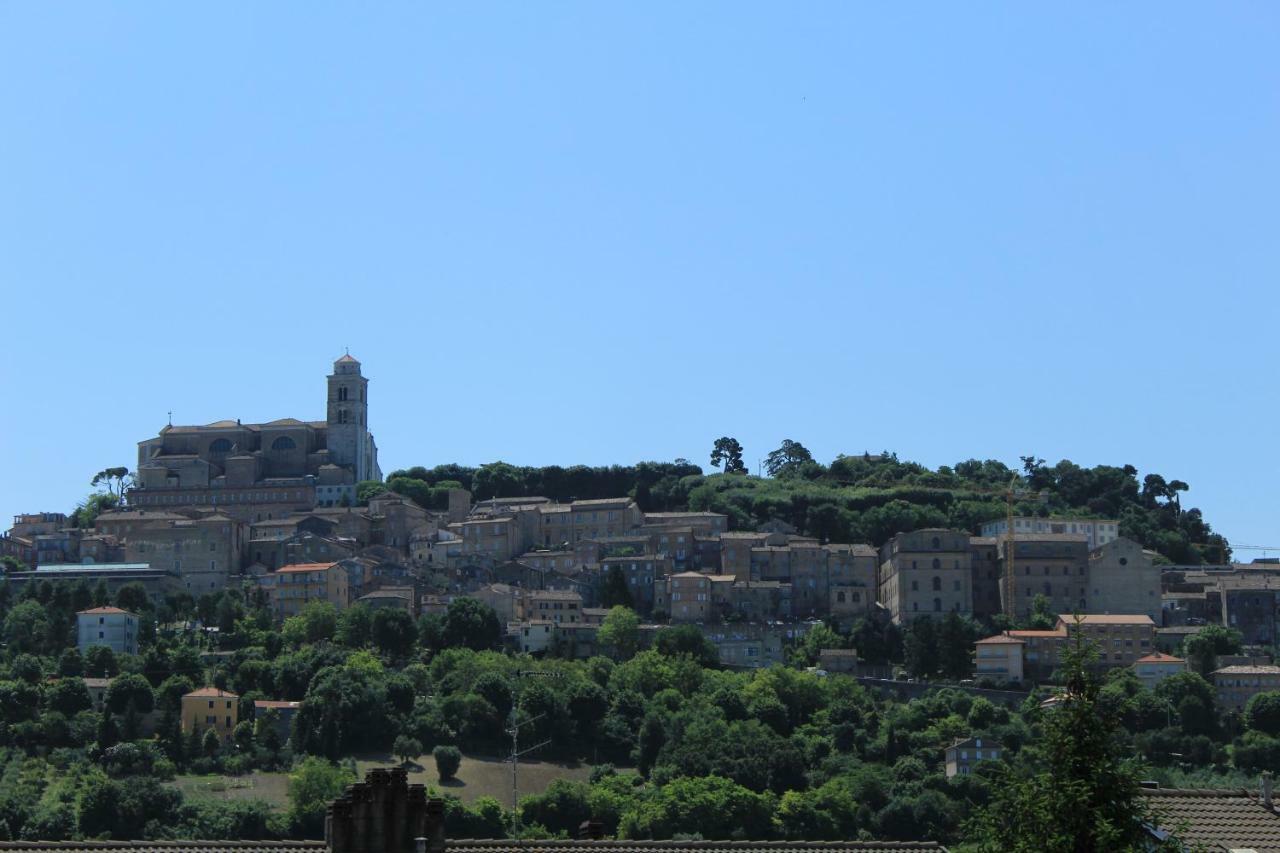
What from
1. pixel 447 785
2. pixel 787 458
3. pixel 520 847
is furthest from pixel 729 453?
pixel 520 847

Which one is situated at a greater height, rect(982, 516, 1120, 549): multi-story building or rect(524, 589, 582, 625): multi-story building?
rect(982, 516, 1120, 549): multi-story building

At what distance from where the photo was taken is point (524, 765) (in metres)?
83.6

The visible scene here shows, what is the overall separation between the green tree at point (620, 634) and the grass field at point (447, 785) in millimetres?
15120

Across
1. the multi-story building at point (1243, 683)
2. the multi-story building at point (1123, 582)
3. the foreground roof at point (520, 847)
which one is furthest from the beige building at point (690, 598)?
the foreground roof at point (520, 847)

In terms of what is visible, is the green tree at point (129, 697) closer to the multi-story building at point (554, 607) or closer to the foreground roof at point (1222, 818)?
the multi-story building at point (554, 607)

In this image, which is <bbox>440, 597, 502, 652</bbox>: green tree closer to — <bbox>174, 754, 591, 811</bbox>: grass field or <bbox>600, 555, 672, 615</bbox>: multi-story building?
<bbox>600, 555, 672, 615</bbox>: multi-story building

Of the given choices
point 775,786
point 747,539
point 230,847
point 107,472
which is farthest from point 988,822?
point 107,472

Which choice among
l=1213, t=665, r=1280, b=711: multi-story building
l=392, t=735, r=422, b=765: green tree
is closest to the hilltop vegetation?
l=1213, t=665, r=1280, b=711: multi-story building

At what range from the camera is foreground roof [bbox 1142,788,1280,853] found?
63.0 feet

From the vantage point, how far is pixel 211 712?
86.2m

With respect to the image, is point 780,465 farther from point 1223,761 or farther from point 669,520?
point 1223,761

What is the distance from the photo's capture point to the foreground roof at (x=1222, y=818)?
19203 millimetres

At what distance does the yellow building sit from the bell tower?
135 feet

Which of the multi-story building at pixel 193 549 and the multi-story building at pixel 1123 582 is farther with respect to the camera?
the multi-story building at pixel 193 549
